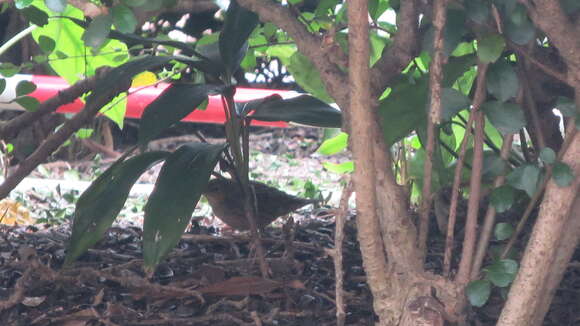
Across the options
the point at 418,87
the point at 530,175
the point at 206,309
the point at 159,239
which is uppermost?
the point at 418,87

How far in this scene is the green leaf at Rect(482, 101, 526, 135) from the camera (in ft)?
3.54

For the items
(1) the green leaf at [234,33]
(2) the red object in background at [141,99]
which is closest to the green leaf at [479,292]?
(1) the green leaf at [234,33]

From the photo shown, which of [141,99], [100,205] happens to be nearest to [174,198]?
[100,205]

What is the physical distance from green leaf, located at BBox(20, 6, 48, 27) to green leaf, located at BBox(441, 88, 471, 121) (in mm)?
669

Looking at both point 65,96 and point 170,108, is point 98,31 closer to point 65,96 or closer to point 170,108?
point 170,108

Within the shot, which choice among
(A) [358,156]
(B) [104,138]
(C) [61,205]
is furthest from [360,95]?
(B) [104,138]

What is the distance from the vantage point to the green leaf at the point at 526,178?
1.07 meters

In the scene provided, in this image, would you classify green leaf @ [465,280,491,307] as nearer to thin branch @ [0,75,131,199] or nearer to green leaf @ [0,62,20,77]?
thin branch @ [0,75,131,199]

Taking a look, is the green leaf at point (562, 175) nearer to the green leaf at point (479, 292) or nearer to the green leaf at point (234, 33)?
the green leaf at point (479, 292)

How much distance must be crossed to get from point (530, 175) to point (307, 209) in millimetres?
1442

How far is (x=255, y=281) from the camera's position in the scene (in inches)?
60.1

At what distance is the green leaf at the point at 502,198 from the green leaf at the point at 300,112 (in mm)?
522

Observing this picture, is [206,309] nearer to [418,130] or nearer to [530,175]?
[418,130]

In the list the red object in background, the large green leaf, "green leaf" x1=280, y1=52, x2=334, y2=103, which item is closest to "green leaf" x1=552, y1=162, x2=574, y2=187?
"green leaf" x1=280, y1=52, x2=334, y2=103
